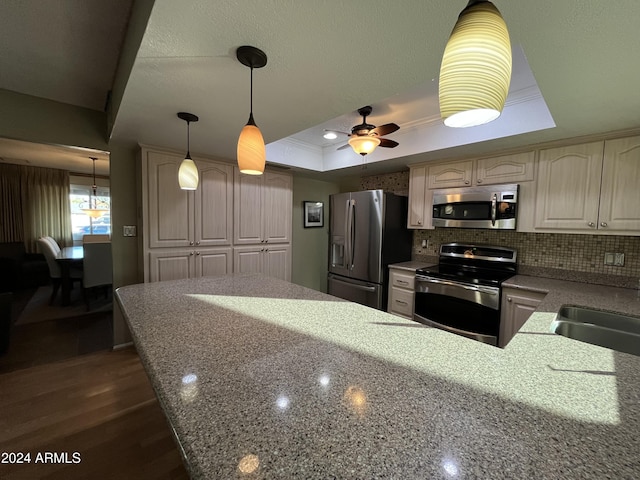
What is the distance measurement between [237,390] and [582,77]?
6.37 feet

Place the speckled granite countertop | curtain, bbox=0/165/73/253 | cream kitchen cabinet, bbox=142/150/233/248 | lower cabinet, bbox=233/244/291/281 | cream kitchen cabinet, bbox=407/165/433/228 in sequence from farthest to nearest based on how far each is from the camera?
curtain, bbox=0/165/73/253 < lower cabinet, bbox=233/244/291/281 < cream kitchen cabinet, bbox=407/165/433/228 < cream kitchen cabinet, bbox=142/150/233/248 < the speckled granite countertop

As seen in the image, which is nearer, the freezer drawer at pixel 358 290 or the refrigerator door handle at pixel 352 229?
the freezer drawer at pixel 358 290

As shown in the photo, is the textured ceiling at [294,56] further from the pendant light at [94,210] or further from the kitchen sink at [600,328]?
the pendant light at [94,210]

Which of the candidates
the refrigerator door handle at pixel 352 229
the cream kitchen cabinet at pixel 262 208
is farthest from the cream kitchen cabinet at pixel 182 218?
the refrigerator door handle at pixel 352 229

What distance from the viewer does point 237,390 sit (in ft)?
2.27

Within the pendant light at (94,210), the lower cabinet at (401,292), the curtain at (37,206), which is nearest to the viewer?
the lower cabinet at (401,292)

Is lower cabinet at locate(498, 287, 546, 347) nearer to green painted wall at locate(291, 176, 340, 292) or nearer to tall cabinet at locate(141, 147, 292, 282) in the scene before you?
tall cabinet at locate(141, 147, 292, 282)

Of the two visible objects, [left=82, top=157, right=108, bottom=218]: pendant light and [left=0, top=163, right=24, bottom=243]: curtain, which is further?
[left=82, top=157, right=108, bottom=218]: pendant light

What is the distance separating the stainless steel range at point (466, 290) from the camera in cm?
226

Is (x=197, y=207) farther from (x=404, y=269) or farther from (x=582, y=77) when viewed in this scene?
(x=582, y=77)

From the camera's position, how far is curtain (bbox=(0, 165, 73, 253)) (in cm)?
523

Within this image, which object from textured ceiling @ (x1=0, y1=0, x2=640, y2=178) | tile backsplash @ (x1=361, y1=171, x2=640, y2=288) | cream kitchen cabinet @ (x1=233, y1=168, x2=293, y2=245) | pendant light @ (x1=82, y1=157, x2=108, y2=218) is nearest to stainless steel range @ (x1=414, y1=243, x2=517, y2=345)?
tile backsplash @ (x1=361, y1=171, x2=640, y2=288)

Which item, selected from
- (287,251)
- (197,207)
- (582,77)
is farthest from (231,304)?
(287,251)

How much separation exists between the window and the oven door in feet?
21.8
